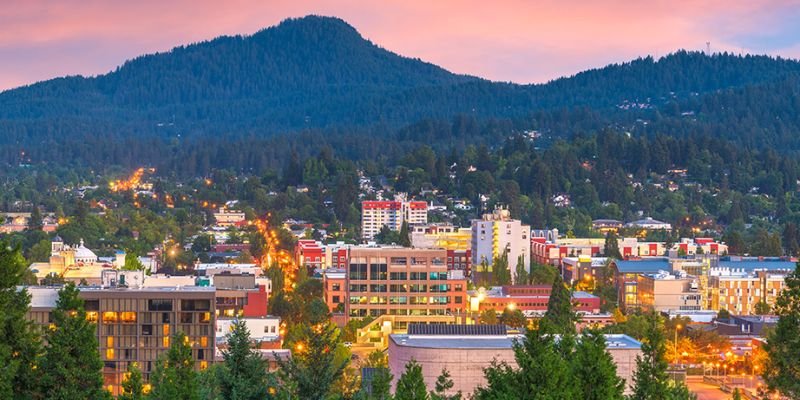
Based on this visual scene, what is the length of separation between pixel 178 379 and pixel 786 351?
1405cm

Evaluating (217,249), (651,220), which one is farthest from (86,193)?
(651,220)

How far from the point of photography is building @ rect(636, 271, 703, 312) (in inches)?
2992

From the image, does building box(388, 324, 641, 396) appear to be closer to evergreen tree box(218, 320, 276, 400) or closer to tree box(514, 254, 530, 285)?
evergreen tree box(218, 320, 276, 400)

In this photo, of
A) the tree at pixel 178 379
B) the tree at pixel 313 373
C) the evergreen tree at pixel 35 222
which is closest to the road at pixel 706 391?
the tree at pixel 178 379

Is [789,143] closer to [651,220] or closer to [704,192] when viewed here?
[704,192]

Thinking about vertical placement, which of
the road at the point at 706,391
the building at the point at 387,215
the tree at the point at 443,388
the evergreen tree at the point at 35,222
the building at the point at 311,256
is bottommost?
the road at the point at 706,391

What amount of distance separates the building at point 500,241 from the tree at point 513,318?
22323 mm

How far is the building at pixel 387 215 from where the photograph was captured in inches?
4424

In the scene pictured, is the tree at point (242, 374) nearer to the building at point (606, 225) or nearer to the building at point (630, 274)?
the building at point (630, 274)

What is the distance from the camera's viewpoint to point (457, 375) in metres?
43.4

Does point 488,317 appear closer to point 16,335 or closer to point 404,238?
point 404,238

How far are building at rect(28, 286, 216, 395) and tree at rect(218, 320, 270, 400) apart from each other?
2489 centimetres

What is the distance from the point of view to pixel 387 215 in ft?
371

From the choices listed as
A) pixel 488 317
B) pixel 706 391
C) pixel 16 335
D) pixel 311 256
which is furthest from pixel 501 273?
pixel 16 335
